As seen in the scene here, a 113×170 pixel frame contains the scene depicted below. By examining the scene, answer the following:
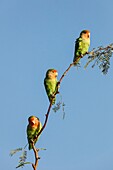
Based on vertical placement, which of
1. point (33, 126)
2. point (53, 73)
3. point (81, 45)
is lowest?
point (33, 126)

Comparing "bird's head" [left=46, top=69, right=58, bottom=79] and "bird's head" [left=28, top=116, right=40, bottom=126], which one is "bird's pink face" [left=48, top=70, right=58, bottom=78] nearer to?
"bird's head" [left=46, top=69, right=58, bottom=79]

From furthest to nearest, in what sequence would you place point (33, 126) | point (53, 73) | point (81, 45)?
point (81, 45), point (53, 73), point (33, 126)

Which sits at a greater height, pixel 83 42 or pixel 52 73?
pixel 83 42

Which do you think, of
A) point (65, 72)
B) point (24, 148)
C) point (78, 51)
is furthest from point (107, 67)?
point (78, 51)

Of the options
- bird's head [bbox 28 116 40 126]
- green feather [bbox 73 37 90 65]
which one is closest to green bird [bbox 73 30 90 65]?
green feather [bbox 73 37 90 65]

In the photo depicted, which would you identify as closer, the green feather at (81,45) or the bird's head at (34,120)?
the bird's head at (34,120)

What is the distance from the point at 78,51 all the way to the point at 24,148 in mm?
2125

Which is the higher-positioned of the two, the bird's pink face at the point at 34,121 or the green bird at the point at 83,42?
the green bird at the point at 83,42

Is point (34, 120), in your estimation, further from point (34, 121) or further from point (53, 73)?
point (53, 73)

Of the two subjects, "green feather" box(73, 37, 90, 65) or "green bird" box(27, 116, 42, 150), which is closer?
"green bird" box(27, 116, 42, 150)

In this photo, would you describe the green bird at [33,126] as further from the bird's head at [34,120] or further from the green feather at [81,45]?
the green feather at [81,45]

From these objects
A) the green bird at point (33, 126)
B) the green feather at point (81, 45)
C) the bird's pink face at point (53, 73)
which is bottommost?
the green bird at point (33, 126)

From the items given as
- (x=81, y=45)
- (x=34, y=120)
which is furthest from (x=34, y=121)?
(x=81, y=45)

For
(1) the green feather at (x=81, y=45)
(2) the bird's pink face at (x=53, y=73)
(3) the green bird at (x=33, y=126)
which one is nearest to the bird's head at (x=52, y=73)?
(2) the bird's pink face at (x=53, y=73)
